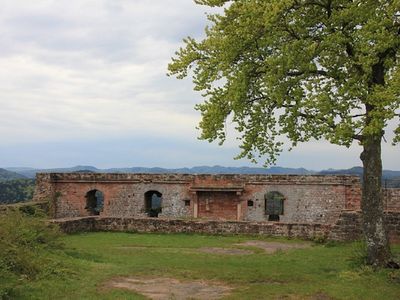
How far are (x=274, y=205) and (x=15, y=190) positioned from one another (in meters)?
29.7

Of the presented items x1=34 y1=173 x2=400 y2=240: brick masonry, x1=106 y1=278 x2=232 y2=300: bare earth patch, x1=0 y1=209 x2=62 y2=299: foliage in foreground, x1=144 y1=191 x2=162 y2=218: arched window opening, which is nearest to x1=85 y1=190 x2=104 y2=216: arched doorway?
x1=34 y1=173 x2=400 y2=240: brick masonry

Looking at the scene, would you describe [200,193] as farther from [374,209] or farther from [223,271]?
[374,209]

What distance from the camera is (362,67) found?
1332 cm

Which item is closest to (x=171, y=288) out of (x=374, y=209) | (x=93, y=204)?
(x=374, y=209)

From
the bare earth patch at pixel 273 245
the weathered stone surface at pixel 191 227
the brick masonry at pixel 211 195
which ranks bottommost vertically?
the bare earth patch at pixel 273 245

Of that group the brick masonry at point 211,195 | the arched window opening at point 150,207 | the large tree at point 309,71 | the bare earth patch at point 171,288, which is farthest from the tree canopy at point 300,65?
the arched window opening at point 150,207

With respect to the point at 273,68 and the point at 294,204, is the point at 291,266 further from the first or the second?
the point at 294,204

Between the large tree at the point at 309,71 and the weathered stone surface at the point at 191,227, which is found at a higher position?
the large tree at the point at 309,71

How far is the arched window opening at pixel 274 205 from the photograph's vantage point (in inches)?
1345

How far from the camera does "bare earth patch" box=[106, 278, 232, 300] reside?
1197cm

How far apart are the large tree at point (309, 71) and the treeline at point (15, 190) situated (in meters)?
38.2

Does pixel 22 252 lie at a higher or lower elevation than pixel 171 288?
higher

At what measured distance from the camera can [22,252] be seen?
1323 centimetres

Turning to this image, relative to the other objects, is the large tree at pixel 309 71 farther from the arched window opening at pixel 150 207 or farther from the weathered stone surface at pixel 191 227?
the arched window opening at pixel 150 207
